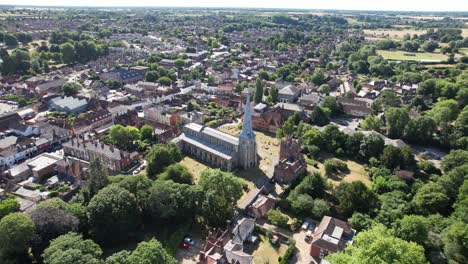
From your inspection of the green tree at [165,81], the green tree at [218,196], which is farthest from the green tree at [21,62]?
the green tree at [218,196]

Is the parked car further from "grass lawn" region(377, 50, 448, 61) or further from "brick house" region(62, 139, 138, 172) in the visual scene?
"grass lawn" region(377, 50, 448, 61)

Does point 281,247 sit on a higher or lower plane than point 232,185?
lower

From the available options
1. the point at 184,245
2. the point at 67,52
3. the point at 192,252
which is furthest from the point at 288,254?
the point at 67,52

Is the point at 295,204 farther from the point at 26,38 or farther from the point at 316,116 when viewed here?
the point at 26,38

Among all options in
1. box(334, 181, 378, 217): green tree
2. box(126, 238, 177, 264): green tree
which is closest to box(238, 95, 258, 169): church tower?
box(334, 181, 378, 217): green tree

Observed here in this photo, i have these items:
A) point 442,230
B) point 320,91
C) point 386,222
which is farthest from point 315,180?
point 320,91

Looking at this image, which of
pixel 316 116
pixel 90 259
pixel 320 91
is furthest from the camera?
pixel 320 91

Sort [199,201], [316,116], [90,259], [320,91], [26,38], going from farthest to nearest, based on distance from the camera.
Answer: [26,38]
[320,91]
[316,116]
[199,201]
[90,259]
